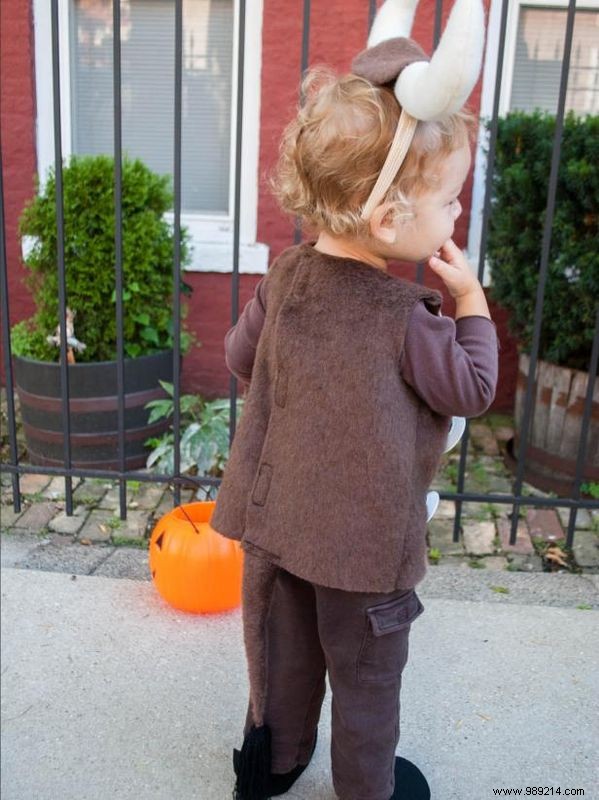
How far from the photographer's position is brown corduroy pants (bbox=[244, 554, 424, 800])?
1660mm

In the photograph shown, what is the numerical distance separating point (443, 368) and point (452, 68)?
50 cm

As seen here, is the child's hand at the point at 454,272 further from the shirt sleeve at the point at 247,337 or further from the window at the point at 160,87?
the window at the point at 160,87

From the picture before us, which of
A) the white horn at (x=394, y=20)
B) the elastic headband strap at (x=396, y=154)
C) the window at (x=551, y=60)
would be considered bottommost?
the elastic headband strap at (x=396, y=154)

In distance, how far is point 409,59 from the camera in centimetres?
150

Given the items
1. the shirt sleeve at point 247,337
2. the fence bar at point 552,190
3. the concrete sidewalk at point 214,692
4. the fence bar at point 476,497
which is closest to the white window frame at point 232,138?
the fence bar at point 476,497

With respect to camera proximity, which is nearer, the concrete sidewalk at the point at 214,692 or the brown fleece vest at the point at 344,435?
the brown fleece vest at the point at 344,435

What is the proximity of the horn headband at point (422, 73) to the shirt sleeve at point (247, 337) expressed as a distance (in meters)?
0.36

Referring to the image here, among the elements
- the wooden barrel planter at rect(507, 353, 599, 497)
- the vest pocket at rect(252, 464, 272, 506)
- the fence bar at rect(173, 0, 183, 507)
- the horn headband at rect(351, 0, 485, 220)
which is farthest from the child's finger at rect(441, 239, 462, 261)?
the wooden barrel planter at rect(507, 353, 599, 497)

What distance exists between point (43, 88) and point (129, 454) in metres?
2.28

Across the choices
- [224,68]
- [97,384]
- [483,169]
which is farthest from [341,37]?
[97,384]

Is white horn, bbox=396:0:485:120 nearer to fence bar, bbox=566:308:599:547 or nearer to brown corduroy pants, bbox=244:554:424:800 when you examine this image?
brown corduroy pants, bbox=244:554:424:800

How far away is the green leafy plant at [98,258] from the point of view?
3.95m

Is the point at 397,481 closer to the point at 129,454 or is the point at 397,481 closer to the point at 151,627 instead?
the point at 151,627

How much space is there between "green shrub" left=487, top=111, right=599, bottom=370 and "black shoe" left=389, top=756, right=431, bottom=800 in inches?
88.7
